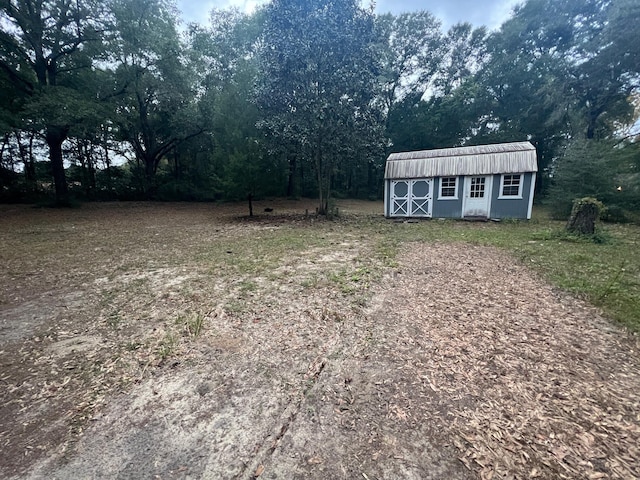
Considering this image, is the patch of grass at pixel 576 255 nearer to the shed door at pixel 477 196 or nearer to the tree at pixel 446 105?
the shed door at pixel 477 196

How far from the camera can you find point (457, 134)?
26.1 meters

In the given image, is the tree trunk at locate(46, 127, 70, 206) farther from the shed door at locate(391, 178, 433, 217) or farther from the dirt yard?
the shed door at locate(391, 178, 433, 217)

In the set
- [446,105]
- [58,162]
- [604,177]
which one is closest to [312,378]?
[604,177]

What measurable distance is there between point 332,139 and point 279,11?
518 cm

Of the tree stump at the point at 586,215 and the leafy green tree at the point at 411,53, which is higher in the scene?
the leafy green tree at the point at 411,53

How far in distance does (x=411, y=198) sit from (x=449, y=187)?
174 centimetres

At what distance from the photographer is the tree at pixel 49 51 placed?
39.2 ft

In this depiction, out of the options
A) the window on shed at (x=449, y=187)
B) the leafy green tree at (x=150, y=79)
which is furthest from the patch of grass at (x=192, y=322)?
the leafy green tree at (x=150, y=79)

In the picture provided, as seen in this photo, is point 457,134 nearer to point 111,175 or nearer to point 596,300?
point 596,300

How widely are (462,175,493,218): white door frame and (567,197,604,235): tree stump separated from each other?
15.6 feet

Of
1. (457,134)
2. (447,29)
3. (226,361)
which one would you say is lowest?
(226,361)

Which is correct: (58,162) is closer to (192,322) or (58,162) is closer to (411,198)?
(192,322)

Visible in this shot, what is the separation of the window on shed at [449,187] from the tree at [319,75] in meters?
3.88

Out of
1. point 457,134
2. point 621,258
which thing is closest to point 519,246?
point 621,258
